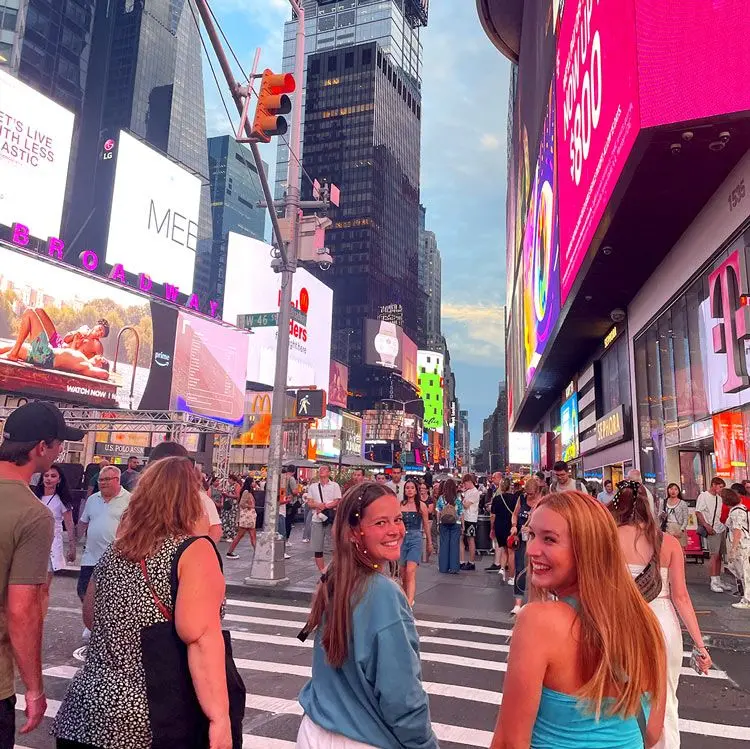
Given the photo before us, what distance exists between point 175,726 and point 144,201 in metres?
41.2

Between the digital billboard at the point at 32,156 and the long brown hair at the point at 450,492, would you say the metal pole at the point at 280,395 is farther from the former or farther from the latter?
the digital billboard at the point at 32,156

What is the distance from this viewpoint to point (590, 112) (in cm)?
1381

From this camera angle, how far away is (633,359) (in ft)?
64.6

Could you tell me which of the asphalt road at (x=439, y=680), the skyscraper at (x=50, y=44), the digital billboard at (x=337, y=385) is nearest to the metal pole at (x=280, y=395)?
the asphalt road at (x=439, y=680)

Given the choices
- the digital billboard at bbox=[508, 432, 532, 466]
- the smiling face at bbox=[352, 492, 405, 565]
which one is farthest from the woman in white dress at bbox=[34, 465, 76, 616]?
the digital billboard at bbox=[508, 432, 532, 466]

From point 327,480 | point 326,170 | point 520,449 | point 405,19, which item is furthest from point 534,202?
point 405,19

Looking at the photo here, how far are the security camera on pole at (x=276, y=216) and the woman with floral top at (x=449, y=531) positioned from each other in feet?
12.4

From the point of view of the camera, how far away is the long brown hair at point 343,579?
231 cm

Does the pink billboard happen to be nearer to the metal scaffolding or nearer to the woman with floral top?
the woman with floral top

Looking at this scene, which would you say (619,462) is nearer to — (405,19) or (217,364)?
(217,364)

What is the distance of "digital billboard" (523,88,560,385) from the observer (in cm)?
2116

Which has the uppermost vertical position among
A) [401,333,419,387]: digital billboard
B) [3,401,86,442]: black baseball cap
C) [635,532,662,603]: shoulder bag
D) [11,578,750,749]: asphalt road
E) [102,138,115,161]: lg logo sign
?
[401,333,419,387]: digital billboard

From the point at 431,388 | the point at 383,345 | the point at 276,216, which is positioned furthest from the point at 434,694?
the point at 431,388

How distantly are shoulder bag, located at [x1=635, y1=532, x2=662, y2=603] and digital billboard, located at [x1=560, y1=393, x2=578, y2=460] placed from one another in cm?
2880
